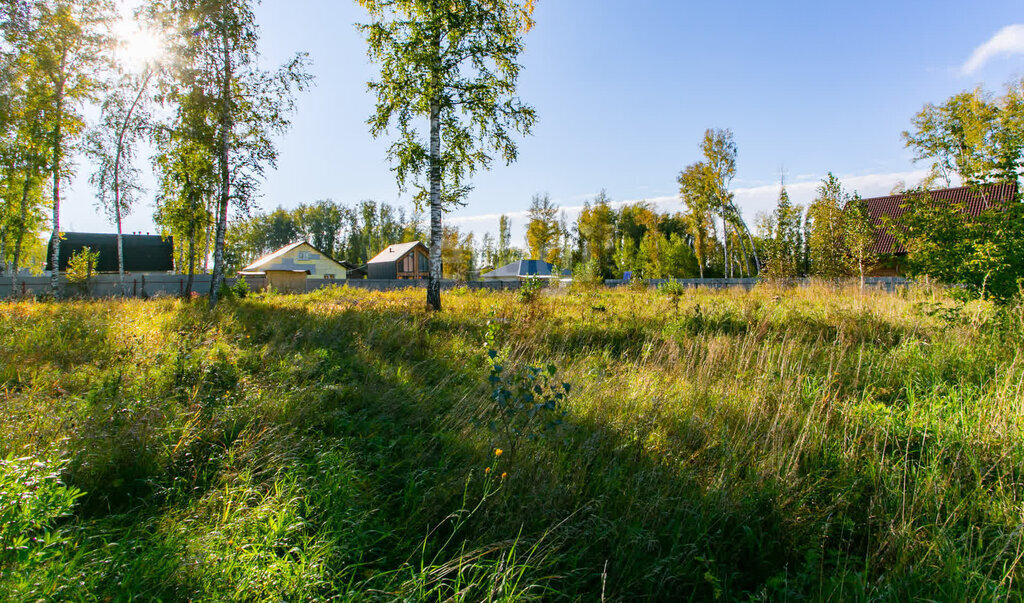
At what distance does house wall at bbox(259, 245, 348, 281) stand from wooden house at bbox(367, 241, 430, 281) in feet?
12.9

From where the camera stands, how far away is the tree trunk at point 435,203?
1060 cm

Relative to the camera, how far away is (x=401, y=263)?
4341 cm

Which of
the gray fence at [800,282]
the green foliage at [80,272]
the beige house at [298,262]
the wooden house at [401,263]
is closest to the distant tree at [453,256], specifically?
the wooden house at [401,263]

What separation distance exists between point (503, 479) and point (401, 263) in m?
42.7

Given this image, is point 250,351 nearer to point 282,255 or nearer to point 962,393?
point 962,393

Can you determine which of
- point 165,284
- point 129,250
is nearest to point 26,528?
point 165,284

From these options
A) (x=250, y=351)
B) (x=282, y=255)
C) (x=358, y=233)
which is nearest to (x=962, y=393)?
(x=250, y=351)

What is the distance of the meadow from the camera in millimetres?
1866

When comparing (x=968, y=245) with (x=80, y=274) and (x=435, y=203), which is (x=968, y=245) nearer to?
(x=435, y=203)

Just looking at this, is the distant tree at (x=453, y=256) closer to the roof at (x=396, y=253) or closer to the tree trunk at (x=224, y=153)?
the roof at (x=396, y=253)

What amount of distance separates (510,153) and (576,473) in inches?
385

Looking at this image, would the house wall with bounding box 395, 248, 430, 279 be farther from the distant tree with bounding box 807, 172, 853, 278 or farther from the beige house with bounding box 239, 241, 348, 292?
the distant tree with bounding box 807, 172, 853, 278

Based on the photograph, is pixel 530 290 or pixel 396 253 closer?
pixel 530 290

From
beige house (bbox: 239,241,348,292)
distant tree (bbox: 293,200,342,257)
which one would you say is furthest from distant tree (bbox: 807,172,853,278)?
distant tree (bbox: 293,200,342,257)
